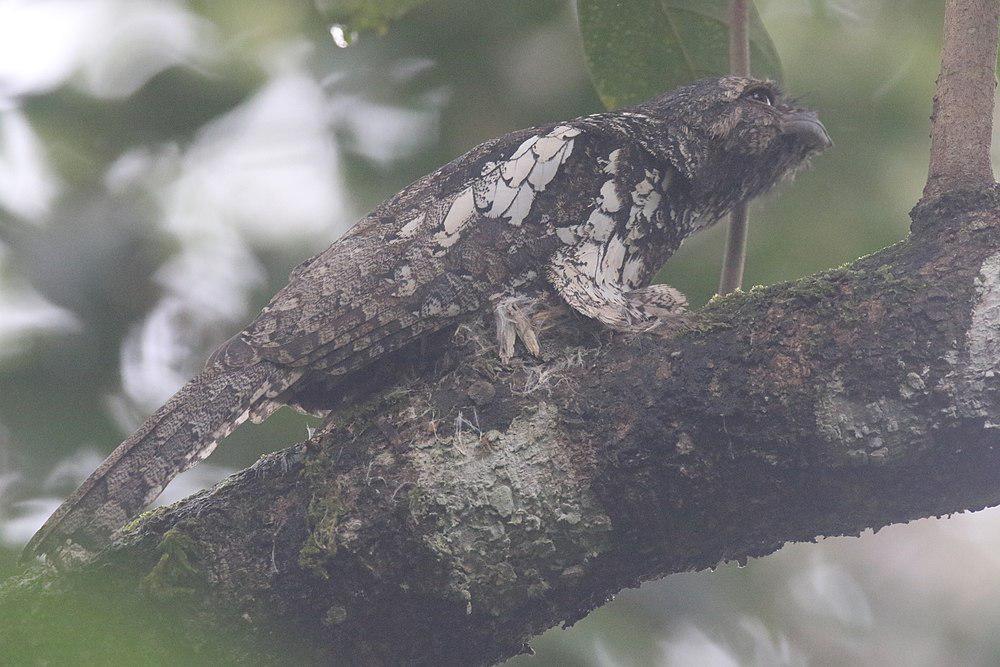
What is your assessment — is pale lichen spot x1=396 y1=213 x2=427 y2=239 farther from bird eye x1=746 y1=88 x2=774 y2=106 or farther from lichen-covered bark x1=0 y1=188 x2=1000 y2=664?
bird eye x1=746 y1=88 x2=774 y2=106

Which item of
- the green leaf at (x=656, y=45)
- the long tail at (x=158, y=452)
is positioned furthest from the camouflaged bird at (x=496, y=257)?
the green leaf at (x=656, y=45)

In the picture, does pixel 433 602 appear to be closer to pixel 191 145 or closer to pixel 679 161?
pixel 679 161

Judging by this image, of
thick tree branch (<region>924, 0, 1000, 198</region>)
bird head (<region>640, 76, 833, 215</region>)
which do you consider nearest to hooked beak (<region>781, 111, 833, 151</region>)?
bird head (<region>640, 76, 833, 215</region>)

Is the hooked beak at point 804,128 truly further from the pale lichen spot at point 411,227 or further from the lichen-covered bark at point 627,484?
the pale lichen spot at point 411,227

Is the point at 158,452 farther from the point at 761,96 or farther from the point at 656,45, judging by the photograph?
the point at 761,96

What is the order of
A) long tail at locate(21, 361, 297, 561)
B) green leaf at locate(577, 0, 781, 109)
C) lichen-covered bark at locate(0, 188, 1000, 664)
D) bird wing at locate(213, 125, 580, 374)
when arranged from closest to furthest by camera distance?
lichen-covered bark at locate(0, 188, 1000, 664), long tail at locate(21, 361, 297, 561), bird wing at locate(213, 125, 580, 374), green leaf at locate(577, 0, 781, 109)

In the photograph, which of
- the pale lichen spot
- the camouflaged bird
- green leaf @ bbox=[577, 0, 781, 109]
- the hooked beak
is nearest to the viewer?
the camouflaged bird

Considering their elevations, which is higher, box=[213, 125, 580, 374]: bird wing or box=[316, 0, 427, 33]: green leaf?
box=[316, 0, 427, 33]: green leaf
